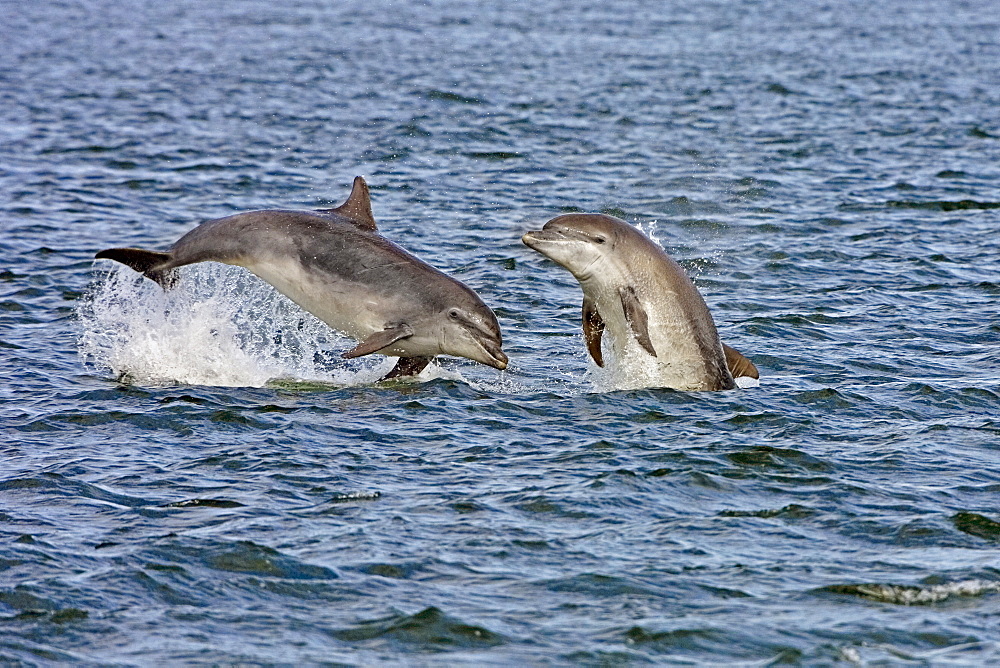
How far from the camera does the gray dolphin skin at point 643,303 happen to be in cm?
1355

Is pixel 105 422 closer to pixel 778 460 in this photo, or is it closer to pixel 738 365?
pixel 778 460

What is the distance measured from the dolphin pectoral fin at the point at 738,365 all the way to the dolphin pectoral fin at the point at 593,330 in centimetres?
124

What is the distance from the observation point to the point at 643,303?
13.7 meters

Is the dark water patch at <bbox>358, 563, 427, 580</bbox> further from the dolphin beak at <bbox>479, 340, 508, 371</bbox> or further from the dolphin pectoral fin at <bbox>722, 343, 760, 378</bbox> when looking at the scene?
the dolphin pectoral fin at <bbox>722, 343, 760, 378</bbox>

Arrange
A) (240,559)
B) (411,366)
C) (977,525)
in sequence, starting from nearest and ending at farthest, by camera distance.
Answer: (240,559) < (977,525) < (411,366)

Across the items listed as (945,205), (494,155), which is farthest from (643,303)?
(494,155)

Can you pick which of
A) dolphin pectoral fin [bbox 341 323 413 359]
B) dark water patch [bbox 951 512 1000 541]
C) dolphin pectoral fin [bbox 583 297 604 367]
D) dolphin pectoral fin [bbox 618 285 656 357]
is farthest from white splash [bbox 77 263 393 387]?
dark water patch [bbox 951 512 1000 541]

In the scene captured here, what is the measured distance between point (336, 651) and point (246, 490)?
2899mm

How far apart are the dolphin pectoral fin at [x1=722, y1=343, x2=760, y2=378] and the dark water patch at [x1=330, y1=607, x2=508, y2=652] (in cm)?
606

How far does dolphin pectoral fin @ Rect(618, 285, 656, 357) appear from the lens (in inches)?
532

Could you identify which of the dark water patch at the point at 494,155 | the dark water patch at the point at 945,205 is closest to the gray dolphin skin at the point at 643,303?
the dark water patch at the point at 945,205

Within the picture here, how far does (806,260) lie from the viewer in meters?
19.8

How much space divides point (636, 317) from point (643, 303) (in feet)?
0.81

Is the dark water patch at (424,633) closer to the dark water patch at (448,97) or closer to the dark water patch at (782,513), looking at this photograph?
the dark water patch at (782,513)
